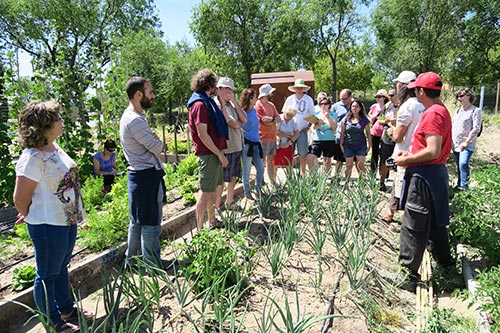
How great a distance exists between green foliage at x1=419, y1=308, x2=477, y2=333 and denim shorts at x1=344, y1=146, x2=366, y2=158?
3025 millimetres

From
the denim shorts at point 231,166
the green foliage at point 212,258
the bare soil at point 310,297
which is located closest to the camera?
the bare soil at point 310,297

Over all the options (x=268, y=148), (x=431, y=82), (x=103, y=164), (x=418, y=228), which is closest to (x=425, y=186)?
(x=418, y=228)

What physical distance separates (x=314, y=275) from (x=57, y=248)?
6.30 ft

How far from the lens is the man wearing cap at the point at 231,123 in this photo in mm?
3934

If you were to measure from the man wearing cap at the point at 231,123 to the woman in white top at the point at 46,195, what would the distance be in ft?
5.79

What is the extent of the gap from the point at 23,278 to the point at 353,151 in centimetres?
426

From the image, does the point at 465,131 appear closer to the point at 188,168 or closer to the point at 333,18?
the point at 188,168

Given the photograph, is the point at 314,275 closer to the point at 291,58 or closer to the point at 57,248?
the point at 57,248

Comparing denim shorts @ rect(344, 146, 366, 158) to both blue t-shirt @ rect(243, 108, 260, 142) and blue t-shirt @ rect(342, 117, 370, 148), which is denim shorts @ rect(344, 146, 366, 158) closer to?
blue t-shirt @ rect(342, 117, 370, 148)

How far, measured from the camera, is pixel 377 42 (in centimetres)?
2216

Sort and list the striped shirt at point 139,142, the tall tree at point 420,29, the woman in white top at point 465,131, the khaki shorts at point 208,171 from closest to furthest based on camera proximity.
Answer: the striped shirt at point 139,142 < the khaki shorts at point 208,171 < the woman in white top at point 465,131 < the tall tree at point 420,29

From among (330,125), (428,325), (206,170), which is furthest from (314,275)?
(330,125)

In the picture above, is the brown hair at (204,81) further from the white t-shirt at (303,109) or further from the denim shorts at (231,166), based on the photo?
the white t-shirt at (303,109)

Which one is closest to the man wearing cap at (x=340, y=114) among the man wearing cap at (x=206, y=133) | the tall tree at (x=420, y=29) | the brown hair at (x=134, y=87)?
the man wearing cap at (x=206, y=133)
